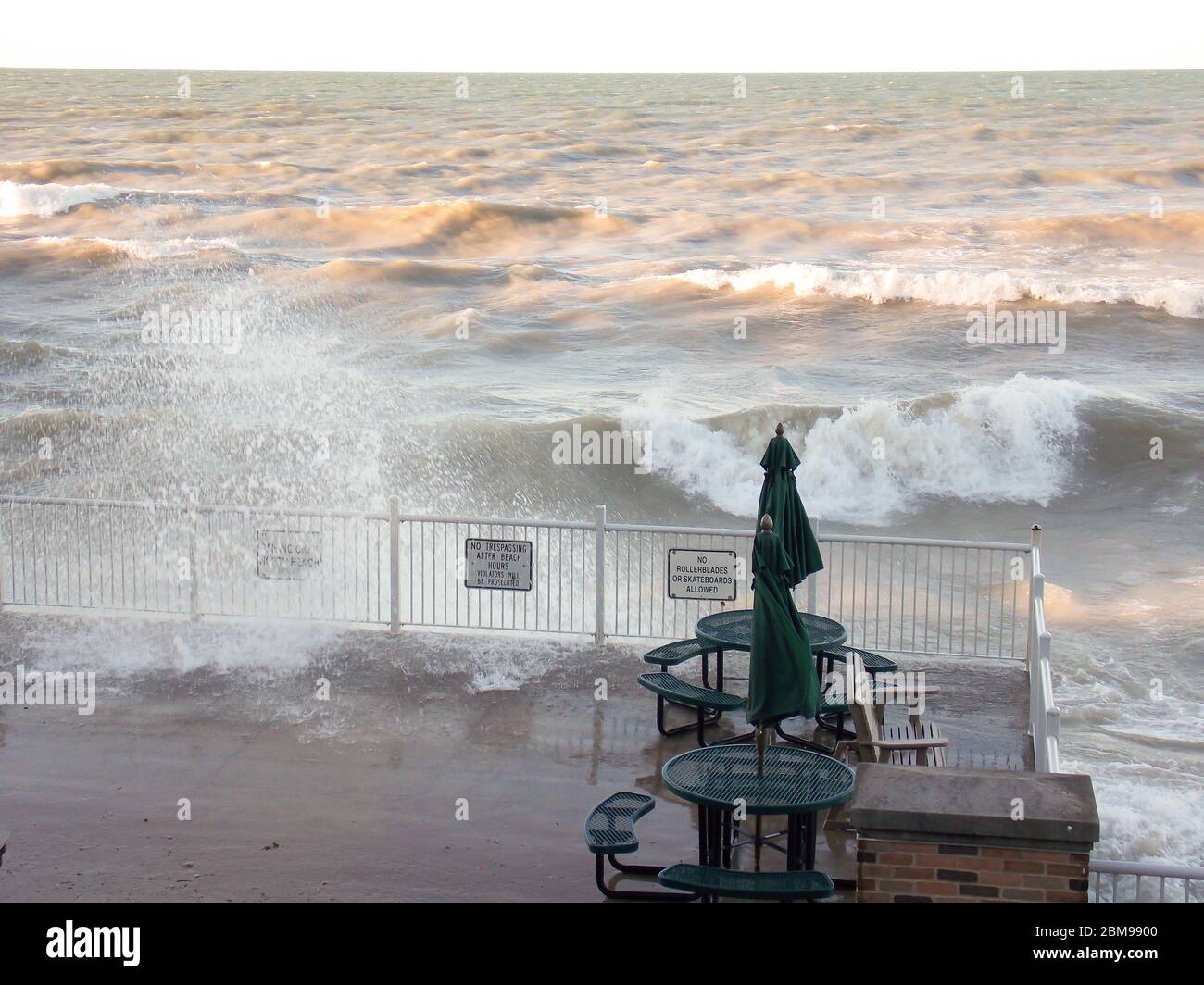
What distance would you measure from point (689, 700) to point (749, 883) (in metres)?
3.15

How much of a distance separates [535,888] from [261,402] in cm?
2261

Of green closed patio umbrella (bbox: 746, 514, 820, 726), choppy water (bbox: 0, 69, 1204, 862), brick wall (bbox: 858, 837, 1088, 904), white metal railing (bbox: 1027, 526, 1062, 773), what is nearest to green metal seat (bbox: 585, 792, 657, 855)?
green closed patio umbrella (bbox: 746, 514, 820, 726)

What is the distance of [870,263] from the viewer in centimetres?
4262

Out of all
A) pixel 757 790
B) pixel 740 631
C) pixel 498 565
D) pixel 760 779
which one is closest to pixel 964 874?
pixel 757 790

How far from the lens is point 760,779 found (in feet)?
26.1

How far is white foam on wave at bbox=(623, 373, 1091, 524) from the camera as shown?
25.2m

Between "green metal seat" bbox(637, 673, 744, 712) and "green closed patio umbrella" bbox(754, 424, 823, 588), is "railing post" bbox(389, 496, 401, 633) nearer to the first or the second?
"green metal seat" bbox(637, 673, 744, 712)

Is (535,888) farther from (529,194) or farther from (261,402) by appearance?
(529,194)

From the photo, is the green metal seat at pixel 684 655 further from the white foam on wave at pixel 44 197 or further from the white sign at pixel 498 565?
the white foam on wave at pixel 44 197

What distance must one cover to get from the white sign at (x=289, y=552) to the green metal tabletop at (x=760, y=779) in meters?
5.13

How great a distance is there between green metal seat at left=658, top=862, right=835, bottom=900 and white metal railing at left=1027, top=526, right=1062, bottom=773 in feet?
5.51

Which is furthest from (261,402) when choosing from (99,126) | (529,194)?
(99,126)

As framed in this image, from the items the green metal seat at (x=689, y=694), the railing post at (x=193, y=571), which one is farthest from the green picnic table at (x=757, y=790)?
the railing post at (x=193, y=571)

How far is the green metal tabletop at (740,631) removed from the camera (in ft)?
34.8
